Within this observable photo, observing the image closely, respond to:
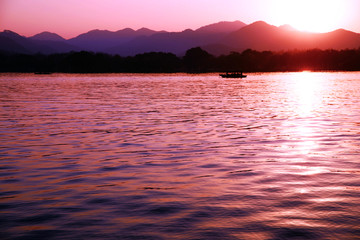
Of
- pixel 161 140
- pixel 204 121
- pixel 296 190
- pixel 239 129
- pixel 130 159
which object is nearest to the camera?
pixel 296 190

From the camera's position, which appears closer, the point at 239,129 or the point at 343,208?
the point at 343,208

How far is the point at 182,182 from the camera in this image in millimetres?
10609

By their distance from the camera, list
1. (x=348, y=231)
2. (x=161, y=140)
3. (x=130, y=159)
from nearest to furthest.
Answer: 1. (x=348, y=231)
2. (x=130, y=159)
3. (x=161, y=140)

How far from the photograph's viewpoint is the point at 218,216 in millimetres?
8000

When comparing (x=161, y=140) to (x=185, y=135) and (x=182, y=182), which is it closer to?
(x=185, y=135)

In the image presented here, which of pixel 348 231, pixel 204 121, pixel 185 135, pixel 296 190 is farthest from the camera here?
pixel 204 121

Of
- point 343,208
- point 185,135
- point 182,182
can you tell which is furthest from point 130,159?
point 343,208

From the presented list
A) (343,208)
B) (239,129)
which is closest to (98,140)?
(239,129)

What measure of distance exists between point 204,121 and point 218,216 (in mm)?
16008

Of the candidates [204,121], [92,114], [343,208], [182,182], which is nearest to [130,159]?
[182,182]

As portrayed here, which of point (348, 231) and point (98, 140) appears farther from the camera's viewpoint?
point (98, 140)

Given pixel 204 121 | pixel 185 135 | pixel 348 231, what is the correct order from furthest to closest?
pixel 204 121
pixel 185 135
pixel 348 231

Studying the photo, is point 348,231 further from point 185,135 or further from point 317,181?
point 185,135

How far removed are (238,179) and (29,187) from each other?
5.38 meters
